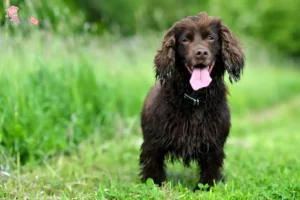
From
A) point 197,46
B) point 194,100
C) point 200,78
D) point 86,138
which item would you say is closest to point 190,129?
point 194,100

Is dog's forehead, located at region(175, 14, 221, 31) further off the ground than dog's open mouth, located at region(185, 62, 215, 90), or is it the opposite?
dog's forehead, located at region(175, 14, 221, 31)

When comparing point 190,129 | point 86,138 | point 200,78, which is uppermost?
point 200,78

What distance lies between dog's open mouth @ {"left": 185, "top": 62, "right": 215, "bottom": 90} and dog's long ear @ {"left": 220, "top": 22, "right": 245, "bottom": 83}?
10.6 inches

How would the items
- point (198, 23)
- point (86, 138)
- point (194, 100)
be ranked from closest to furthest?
point (198, 23), point (194, 100), point (86, 138)

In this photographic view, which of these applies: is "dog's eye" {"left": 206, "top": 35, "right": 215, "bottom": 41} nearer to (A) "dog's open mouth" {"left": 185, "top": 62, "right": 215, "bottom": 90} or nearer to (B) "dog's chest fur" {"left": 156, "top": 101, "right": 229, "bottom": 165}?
(A) "dog's open mouth" {"left": 185, "top": 62, "right": 215, "bottom": 90}

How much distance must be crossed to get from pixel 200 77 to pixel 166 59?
1.28ft

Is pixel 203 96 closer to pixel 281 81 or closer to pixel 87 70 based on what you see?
pixel 87 70

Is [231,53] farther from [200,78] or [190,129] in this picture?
[190,129]

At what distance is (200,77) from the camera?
4.71m

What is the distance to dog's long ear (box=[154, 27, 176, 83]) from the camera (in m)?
4.86

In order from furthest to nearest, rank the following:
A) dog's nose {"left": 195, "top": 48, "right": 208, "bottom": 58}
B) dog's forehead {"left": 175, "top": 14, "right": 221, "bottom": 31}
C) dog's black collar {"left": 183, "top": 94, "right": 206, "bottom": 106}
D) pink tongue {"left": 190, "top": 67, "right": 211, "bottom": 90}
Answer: dog's black collar {"left": 183, "top": 94, "right": 206, "bottom": 106}
dog's forehead {"left": 175, "top": 14, "right": 221, "bottom": 31}
pink tongue {"left": 190, "top": 67, "right": 211, "bottom": 90}
dog's nose {"left": 195, "top": 48, "right": 208, "bottom": 58}

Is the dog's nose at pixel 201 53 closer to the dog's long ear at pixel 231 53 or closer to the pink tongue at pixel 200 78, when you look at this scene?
the pink tongue at pixel 200 78

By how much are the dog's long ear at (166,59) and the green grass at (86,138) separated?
104 centimetres

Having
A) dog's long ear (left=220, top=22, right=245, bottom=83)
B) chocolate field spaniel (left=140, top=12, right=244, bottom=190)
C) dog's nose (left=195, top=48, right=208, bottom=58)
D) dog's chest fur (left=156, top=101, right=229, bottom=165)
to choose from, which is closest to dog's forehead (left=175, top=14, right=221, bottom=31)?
chocolate field spaniel (left=140, top=12, right=244, bottom=190)
